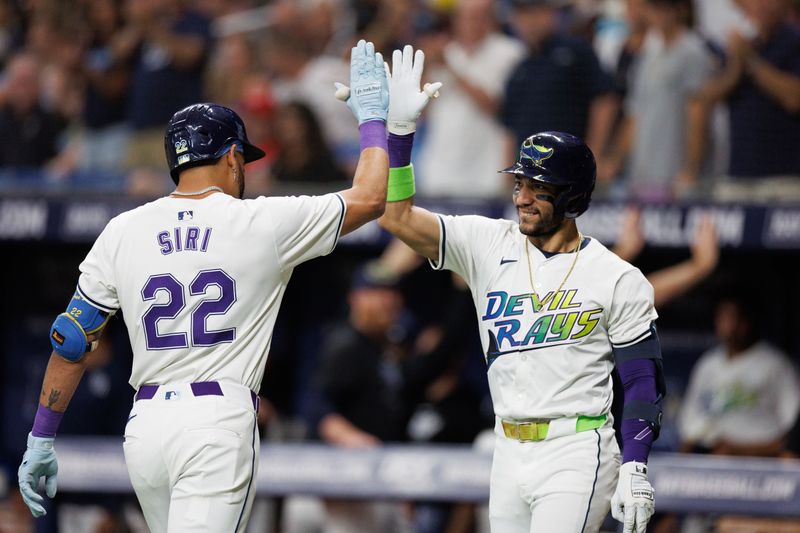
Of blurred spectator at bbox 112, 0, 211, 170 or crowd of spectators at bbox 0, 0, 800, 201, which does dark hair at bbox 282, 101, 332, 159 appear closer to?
crowd of spectators at bbox 0, 0, 800, 201

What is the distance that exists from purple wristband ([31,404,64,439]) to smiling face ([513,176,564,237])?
177 cm

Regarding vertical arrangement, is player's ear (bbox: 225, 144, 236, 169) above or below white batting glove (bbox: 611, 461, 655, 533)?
above

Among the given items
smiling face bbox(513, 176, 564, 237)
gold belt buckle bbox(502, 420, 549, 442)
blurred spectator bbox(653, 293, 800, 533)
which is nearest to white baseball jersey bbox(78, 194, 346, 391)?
smiling face bbox(513, 176, 564, 237)

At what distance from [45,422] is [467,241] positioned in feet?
5.39

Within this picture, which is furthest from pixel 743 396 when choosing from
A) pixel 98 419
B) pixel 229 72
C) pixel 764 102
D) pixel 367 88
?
pixel 229 72

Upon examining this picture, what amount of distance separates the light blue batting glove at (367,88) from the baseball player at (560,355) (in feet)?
1.09

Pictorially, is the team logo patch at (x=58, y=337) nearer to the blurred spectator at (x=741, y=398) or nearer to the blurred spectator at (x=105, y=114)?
the blurred spectator at (x=741, y=398)

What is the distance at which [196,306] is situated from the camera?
4.22 meters

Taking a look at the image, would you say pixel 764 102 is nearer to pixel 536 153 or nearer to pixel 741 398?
pixel 741 398

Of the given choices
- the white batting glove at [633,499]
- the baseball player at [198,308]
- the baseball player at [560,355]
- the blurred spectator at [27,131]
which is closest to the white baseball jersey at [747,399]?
the baseball player at [560,355]

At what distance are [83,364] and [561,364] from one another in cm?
166

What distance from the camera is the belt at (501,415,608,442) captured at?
451 centimetres

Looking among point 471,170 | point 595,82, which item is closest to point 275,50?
point 471,170

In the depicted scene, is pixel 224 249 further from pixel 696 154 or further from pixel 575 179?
pixel 696 154
